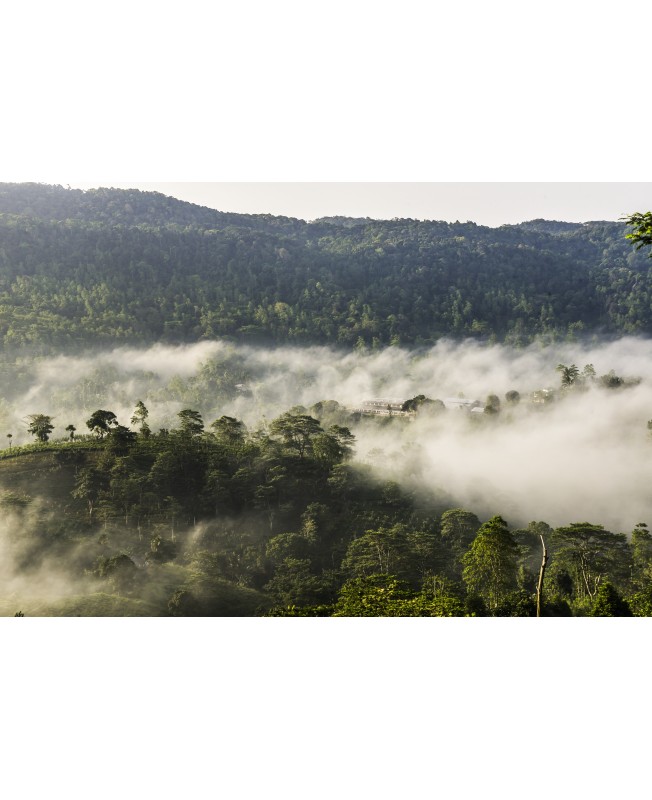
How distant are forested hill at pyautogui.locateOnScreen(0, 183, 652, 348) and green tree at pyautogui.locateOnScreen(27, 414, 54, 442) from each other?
637 mm

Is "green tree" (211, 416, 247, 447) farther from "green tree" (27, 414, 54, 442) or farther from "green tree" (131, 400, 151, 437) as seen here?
"green tree" (27, 414, 54, 442)

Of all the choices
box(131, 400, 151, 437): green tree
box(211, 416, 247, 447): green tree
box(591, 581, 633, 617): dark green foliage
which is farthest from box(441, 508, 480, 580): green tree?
box(131, 400, 151, 437): green tree

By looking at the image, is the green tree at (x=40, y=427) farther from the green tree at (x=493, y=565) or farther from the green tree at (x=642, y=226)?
the green tree at (x=642, y=226)

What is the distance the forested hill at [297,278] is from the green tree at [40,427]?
637 mm

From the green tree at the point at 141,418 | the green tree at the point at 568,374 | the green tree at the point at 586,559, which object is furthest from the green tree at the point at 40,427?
the green tree at the point at 568,374

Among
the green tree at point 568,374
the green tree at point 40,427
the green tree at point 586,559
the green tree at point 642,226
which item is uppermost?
the green tree at point 642,226

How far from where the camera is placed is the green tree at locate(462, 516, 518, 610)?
4184 millimetres

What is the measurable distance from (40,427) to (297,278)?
248 cm

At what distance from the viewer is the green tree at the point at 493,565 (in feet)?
13.7

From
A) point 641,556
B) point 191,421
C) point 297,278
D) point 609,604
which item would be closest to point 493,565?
point 609,604

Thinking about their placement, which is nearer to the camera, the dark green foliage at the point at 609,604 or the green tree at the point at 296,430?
the dark green foliage at the point at 609,604

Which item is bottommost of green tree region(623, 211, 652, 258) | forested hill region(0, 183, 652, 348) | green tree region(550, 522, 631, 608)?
green tree region(550, 522, 631, 608)
